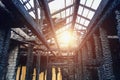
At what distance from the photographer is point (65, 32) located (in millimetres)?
A: 12547

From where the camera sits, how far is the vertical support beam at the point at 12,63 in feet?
27.1

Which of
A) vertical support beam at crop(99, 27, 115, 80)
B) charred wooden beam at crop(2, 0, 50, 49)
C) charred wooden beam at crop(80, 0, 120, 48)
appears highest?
charred wooden beam at crop(80, 0, 120, 48)

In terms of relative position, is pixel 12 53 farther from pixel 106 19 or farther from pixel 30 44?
pixel 106 19

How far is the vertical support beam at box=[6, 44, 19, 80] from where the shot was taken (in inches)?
325

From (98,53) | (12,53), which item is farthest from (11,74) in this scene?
(98,53)

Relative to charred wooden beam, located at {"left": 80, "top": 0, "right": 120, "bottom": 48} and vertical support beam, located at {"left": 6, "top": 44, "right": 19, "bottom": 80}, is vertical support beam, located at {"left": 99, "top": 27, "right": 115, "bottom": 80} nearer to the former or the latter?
charred wooden beam, located at {"left": 80, "top": 0, "right": 120, "bottom": 48}

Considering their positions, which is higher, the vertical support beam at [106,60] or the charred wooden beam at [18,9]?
the charred wooden beam at [18,9]

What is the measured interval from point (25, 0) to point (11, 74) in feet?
12.4

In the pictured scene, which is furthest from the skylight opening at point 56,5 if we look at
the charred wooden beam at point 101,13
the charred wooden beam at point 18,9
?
the charred wooden beam at point 18,9

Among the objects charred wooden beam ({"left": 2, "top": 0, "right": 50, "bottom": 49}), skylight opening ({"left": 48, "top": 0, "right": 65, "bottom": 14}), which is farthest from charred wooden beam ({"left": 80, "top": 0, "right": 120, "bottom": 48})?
skylight opening ({"left": 48, "top": 0, "right": 65, "bottom": 14})

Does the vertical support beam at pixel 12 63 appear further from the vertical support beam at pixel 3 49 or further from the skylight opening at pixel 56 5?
the vertical support beam at pixel 3 49

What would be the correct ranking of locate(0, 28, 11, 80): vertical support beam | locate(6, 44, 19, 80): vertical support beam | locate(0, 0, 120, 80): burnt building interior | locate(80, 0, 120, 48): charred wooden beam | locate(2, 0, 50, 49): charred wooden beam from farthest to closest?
1. locate(6, 44, 19, 80): vertical support beam
2. locate(0, 28, 11, 80): vertical support beam
3. locate(0, 0, 120, 80): burnt building interior
4. locate(80, 0, 120, 48): charred wooden beam
5. locate(2, 0, 50, 49): charred wooden beam

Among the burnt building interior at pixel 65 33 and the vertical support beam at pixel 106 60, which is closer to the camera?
the burnt building interior at pixel 65 33

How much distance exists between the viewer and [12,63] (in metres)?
8.54
